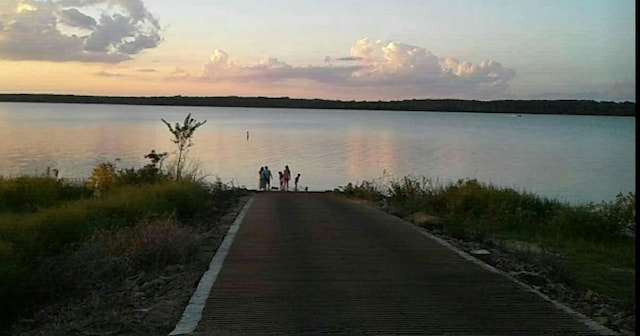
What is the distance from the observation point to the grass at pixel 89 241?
12.0 m

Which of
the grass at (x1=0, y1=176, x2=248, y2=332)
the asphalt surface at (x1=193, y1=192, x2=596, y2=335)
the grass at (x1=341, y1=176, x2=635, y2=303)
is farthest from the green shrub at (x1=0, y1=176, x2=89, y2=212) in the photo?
the asphalt surface at (x1=193, y1=192, x2=596, y2=335)

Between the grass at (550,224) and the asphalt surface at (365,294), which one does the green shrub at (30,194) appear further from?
the asphalt surface at (365,294)

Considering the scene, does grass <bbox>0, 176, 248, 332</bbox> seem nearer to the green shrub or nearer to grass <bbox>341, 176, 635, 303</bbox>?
the green shrub

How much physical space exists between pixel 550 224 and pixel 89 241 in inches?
481

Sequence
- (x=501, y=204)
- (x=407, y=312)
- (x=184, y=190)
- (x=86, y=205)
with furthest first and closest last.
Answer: (x=501, y=204) < (x=184, y=190) < (x=86, y=205) < (x=407, y=312)

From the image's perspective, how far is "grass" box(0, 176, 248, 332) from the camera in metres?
12.0

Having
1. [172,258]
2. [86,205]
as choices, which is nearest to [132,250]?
[172,258]

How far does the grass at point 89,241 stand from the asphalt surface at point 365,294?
3.91 ft

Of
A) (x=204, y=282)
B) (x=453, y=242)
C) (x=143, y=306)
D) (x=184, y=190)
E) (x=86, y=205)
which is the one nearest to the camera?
(x=143, y=306)

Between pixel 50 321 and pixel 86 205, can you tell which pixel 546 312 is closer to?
pixel 50 321

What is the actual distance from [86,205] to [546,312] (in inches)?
524

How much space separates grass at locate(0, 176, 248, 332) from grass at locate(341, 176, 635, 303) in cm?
522

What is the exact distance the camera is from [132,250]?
12289mm

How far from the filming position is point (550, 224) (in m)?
21.6
